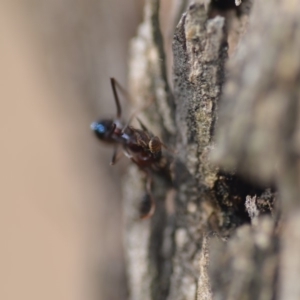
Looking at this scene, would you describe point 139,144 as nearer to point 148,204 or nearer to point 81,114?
point 148,204

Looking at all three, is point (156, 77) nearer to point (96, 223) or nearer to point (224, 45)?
point (224, 45)

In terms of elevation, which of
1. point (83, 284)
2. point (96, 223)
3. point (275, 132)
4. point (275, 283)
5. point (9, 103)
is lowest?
point (275, 283)

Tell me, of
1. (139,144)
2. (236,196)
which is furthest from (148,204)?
(236,196)

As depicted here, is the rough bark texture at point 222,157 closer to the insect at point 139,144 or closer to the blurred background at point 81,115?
the insect at point 139,144

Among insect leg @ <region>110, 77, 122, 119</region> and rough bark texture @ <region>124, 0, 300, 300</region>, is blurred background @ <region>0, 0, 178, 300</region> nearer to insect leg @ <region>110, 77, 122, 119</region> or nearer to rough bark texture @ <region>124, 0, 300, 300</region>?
insect leg @ <region>110, 77, 122, 119</region>

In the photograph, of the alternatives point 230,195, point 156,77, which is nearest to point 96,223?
point 156,77

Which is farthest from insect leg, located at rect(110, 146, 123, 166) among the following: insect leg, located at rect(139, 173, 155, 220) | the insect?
insect leg, located at rect(139, 173, 155, 220)
